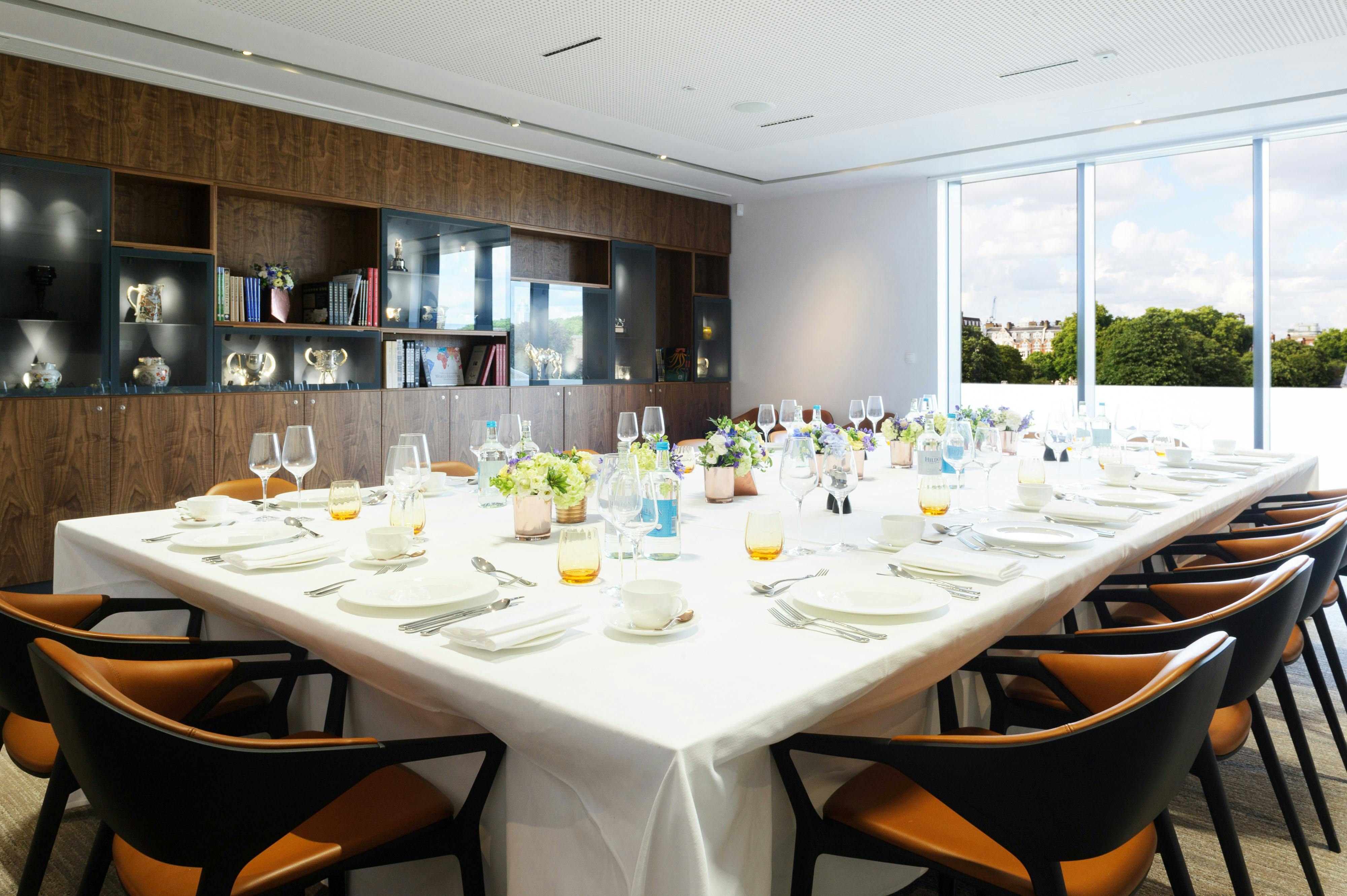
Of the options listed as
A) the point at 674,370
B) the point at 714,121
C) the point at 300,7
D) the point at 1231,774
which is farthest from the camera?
the point at 674,370

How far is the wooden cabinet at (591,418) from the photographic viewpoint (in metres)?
7.53

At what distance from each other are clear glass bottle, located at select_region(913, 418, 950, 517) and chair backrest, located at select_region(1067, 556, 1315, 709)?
2.37 feet

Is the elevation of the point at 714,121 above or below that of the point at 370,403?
above

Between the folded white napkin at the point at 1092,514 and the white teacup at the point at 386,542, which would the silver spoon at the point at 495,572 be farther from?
the folded white napkin at the point at 1092,514

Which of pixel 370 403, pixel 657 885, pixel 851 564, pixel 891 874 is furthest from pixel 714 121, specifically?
pixel 657 885

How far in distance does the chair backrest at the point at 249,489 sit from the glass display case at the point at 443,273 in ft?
10.1

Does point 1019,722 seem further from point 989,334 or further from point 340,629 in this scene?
point 989,334

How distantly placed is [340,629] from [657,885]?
0.77 meters

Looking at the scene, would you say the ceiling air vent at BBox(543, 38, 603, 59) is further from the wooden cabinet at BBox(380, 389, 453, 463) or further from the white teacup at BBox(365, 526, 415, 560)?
the white teacup at BBox(365, 526, 415, 560)

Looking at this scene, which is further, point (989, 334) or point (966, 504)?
point (989, 334)

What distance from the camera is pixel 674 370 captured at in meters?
8.72

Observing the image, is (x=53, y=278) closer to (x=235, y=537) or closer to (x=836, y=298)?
(x=235, y=537)

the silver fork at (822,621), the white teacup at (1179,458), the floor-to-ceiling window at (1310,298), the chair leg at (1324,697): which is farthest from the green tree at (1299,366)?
the silver fork at (822,621)

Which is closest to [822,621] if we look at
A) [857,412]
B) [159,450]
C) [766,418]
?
[766,418]
